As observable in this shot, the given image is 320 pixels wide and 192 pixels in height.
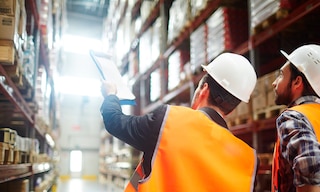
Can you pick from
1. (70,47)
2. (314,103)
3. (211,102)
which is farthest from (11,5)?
(70,47)

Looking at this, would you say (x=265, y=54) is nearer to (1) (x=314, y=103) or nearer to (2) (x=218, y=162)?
(1) (x=314, y=103)

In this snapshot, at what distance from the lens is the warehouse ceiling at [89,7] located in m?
20.6

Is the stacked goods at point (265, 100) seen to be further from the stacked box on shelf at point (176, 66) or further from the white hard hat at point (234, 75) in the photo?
the stacked box on shelf at point (176, 66)

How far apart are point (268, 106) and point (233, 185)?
2391 millimetres

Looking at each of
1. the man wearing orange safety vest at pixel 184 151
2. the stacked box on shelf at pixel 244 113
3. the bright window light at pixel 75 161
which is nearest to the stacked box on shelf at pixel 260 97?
the stacked box on shelf at pixel 244 113

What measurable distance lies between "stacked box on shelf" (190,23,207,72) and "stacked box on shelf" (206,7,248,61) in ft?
0.55

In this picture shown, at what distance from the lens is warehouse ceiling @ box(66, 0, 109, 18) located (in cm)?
2064

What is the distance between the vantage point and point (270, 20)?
14.0ft

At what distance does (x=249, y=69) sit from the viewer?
2.53m

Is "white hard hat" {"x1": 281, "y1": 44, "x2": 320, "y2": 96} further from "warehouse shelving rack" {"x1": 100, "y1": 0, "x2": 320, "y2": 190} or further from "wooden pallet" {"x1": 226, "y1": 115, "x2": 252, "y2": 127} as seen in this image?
"wooden pallet" {"x1": 226, "y1": 115, "x2": 252, "y2": 127}

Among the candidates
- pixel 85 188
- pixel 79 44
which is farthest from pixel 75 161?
pixel 85 188

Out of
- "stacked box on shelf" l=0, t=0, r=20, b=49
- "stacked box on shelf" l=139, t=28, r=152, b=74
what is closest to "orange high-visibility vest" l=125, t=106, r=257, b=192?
"stacked box on shelf" l=0, t=0, r=20, b=49

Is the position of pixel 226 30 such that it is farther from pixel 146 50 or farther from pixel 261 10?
pixel 146 50

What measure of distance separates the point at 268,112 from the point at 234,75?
6.51 feet
